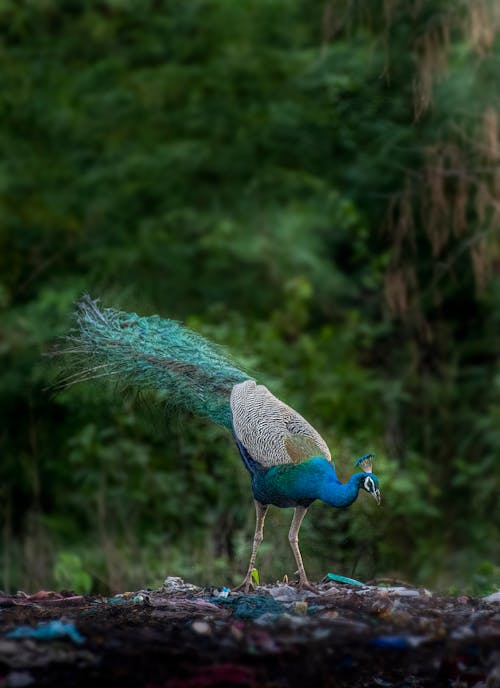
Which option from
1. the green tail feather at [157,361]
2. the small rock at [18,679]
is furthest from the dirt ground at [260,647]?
the green tail feather at [157,361]

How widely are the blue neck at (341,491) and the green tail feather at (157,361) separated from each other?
2.58 ft

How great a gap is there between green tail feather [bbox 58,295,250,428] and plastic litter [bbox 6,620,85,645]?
1.75m

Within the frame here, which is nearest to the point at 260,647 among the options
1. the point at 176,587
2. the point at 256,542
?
the point at 256,542

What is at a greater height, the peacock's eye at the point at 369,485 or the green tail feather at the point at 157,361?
the green tail feather at the point at 157,361

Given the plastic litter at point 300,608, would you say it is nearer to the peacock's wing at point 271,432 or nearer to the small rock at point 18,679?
the peacock's wing at point 271,432

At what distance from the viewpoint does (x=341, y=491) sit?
5297 mm

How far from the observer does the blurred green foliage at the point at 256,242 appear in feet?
32.7

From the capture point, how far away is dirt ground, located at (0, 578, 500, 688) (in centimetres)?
397

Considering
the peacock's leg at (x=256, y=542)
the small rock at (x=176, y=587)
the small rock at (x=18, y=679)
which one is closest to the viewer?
the small rock at (x=18, y=679)

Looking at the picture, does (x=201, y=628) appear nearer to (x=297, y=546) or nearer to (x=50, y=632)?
(x=50, y=632)

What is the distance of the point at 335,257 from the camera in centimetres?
1274

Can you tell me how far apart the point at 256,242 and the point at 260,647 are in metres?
8.42

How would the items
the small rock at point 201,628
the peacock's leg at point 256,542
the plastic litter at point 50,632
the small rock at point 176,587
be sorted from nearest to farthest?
1. the plastic litter at point 50,632
2. the small rock at point 201,628
3. the peacock's leg at point 256,542
4. the small rock at point 176,587

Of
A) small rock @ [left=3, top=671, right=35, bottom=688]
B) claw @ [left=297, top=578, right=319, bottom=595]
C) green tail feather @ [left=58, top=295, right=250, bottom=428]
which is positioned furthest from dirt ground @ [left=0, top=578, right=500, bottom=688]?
green tail feather @ [left=58, top=295, right=250, bottom=428]
